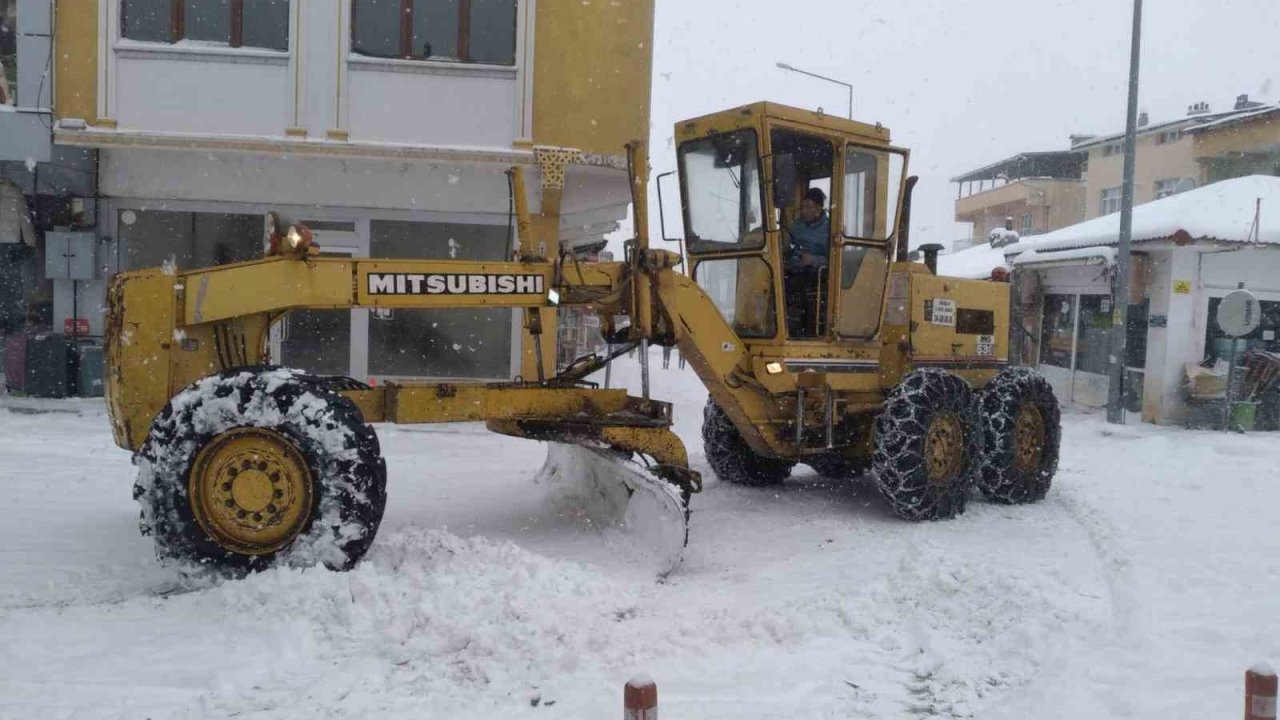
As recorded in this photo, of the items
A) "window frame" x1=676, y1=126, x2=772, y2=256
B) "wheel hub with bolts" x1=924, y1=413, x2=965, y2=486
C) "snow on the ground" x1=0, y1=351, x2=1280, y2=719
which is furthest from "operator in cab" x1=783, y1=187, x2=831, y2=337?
"snow on the ground" x1=0, y1=351, x2=1280, y2=719

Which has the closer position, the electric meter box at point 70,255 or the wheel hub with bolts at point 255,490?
the wheel hub with bolts at point 255,490

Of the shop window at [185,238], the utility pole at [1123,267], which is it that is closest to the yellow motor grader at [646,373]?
the utility pole at [1123,267]

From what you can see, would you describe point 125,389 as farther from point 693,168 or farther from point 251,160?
point 251,160

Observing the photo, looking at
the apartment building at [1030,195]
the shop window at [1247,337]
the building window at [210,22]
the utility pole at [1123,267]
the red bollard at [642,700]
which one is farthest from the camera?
the apartment building at [1030,195]

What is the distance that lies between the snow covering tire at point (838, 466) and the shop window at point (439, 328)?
19.5 feet

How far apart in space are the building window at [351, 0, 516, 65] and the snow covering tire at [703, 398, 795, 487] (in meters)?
6.32

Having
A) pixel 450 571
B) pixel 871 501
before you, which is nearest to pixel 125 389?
pixel 450 571

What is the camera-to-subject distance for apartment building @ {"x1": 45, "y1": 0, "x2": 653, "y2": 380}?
40.7 ft

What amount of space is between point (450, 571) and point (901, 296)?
4.71m

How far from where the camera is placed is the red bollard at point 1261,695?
9.81 feet

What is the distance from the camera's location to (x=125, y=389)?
216 inches

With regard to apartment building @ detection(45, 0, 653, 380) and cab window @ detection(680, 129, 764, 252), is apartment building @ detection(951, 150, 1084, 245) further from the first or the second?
cab window @ detection(680, 129, 764, 252)

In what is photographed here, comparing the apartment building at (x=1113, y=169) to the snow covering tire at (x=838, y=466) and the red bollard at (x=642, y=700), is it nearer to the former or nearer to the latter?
the snow covering tire at (x=838, y=466)

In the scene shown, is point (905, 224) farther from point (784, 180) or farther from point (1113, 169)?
Result: point (1113, 169)
